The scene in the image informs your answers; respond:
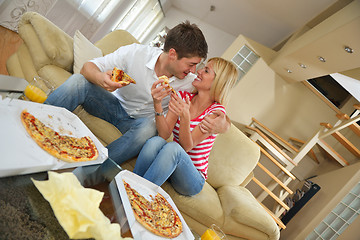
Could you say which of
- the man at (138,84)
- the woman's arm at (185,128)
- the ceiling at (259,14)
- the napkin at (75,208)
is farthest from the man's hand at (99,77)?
the ceiling at (259,14)

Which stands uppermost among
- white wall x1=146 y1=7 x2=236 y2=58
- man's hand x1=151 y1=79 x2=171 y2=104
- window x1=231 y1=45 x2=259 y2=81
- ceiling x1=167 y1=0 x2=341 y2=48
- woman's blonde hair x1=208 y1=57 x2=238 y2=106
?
ceiling x1=167 y1=0 x2=341 y2=48

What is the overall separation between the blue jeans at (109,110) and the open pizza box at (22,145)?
50 centimetres

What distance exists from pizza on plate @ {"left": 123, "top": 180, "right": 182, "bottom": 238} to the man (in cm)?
63

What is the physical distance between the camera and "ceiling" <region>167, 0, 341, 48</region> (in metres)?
4.26

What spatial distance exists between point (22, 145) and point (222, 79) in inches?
49.2

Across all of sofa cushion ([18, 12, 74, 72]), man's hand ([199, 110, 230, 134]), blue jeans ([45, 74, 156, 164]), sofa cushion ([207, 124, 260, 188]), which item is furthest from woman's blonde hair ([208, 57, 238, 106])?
sofa cushion ([18, 12, 74, 72])

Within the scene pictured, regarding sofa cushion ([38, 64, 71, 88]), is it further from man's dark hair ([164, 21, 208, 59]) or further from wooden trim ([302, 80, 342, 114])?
wooden trim ([302, 80, 342, 114])

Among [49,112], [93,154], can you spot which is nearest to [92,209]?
[93,154]

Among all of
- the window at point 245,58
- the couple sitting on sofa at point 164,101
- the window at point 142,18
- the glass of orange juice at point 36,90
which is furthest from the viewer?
the window at point 245,58

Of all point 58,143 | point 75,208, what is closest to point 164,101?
point 58,143

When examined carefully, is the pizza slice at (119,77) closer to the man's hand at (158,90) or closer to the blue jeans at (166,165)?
the man's hand at (158,90)

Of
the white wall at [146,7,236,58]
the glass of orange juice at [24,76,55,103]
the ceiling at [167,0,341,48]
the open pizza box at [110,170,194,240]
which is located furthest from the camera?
the white wall at [146,7,236,58]

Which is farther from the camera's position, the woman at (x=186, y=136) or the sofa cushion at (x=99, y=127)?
the sofa cushion at (x=99, y=127)

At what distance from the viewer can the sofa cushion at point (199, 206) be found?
164cm
